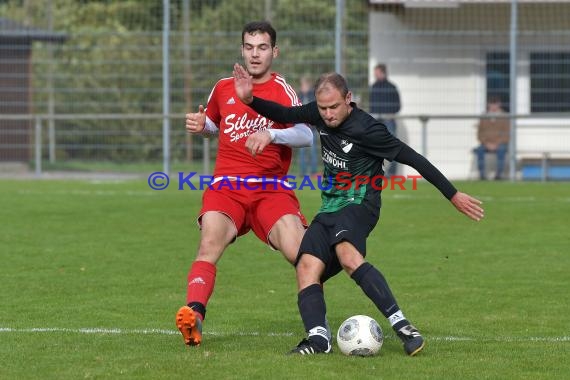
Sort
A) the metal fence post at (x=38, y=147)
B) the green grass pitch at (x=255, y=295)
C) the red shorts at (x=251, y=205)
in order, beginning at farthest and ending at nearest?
the metal fence post at (x=38, y=147) → the red shorts at (x=251, y=205) → the green grass pitch at (x=255, y=295)

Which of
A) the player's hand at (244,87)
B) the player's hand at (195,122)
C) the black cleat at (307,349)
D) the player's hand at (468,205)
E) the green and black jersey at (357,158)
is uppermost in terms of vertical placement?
the player's hand at (244,87)

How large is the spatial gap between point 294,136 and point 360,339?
1.42 m

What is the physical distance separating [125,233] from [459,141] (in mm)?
10035

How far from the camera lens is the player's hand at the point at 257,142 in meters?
7.30

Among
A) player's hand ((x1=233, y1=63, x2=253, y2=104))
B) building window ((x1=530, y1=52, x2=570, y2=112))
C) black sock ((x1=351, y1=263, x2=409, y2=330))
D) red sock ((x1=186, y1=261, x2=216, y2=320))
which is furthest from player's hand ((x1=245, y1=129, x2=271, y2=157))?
building window ((x1=530, y1=52, x2=570, y2=112))

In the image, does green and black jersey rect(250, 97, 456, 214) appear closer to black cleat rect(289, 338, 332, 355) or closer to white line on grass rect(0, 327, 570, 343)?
black cleat rect(289, 338, 332, 355)

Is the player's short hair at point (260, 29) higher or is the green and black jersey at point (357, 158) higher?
the player's short hair at point (260, 29)

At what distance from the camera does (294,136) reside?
25.3 ft

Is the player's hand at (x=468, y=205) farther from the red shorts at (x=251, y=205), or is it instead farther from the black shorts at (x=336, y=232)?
the red shorts at (x=251, y=205)

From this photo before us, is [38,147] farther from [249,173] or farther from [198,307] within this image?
[198,307]

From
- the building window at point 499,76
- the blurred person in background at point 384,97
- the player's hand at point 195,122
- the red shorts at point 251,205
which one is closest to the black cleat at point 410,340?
the red shorts at point 251,205

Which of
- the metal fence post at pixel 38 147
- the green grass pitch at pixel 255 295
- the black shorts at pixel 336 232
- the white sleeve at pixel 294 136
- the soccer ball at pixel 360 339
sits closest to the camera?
the green grass pitch at pixel 255 295

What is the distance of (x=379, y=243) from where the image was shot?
45.6ft

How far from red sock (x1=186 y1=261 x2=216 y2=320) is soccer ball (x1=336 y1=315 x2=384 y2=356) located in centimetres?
92
